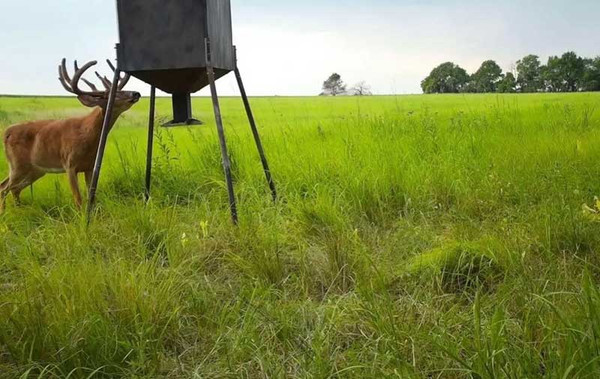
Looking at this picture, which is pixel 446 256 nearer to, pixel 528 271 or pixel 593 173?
A: pixel 528 271

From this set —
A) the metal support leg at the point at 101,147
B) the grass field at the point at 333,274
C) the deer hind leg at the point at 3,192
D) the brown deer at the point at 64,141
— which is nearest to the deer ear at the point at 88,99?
the brown deer at the point at 64,141

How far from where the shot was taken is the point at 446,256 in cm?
277

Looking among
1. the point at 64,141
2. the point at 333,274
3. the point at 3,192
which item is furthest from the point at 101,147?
the point at 333,274

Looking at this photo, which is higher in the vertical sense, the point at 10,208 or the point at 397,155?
the point at 397,155

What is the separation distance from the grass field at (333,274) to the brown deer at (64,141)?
0.84 feet

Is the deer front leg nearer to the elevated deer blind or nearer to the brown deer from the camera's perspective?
the brown deer

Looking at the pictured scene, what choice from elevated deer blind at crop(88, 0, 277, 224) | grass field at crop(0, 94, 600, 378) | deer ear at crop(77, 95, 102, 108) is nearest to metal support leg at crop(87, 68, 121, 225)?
elevated deer blind at crop(88, 0, 277, 224)

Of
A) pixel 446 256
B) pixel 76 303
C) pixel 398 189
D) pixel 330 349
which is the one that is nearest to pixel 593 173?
pixel 398 189

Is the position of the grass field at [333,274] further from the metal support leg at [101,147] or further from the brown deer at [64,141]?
the brown deer at [64,141]

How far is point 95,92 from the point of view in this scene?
444 centimetres

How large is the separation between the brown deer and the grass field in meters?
0.25

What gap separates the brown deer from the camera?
14.5 feet

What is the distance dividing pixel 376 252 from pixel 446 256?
1.52 ft

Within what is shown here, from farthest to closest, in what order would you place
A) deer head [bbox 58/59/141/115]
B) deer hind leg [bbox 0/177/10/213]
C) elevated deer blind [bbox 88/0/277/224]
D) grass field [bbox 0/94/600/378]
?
deer hind leg [bbox 0/177/10/213], deer head [bbox 58/59/141/115], elevated deer blind [bbox 88/0/277/224], grass field [bbox 0/94/600/378]
